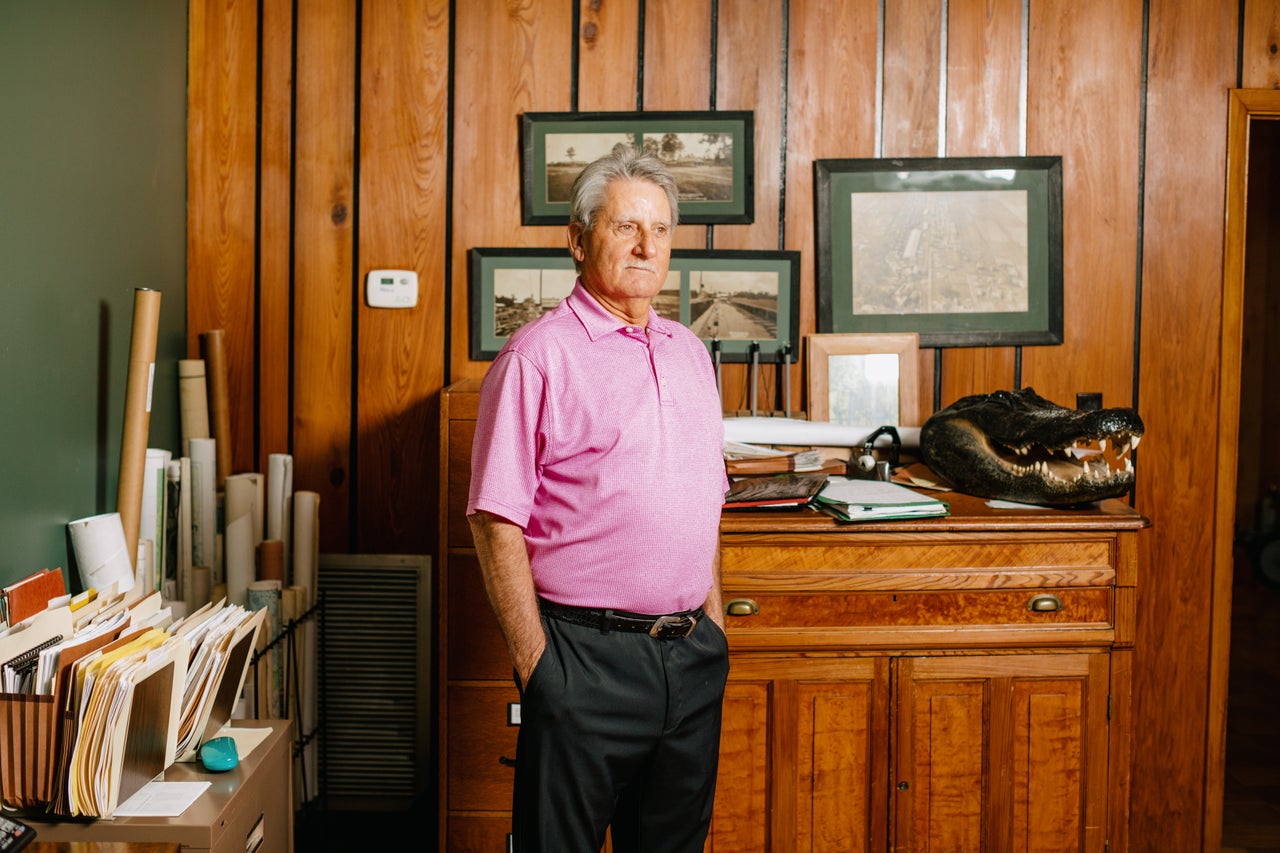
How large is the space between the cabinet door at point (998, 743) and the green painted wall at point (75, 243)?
1.77 m

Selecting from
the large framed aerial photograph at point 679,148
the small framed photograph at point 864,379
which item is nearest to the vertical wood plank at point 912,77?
the large framed aerial photograph at point 679,148

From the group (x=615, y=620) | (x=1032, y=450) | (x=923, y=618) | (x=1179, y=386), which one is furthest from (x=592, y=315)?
(x=1179, y=386)

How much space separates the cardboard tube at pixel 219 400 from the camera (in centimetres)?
260

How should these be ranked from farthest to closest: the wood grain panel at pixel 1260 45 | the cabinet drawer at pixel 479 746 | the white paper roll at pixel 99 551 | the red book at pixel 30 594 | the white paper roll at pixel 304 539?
the wood grain panel at pixel 1260 45 → the white paper roll at pixel 304 539 → the cabinet drawer at pixel 479 746 → the white paper roll at pixel 99 551 → the red book at pixel 30 594

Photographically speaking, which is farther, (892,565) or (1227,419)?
(1227,419)

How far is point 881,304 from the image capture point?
107 inches

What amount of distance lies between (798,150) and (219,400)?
1683 mm

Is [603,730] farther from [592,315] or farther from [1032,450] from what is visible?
[1032,450]

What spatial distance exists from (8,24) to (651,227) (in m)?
1.22

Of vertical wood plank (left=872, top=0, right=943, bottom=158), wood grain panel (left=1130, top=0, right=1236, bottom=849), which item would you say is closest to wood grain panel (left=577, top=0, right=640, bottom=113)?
vertical wood plank (left=872, top=0, right=943, bottom=158)

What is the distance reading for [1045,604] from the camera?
2.08 metres

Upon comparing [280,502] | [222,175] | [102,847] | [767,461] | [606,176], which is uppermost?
[222,175]

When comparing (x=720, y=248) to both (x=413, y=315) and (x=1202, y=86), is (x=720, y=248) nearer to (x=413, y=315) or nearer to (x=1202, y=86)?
(x=413, y=315)

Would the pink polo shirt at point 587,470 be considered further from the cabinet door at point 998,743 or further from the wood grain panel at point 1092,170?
the wood grain panel at point 1092,170
